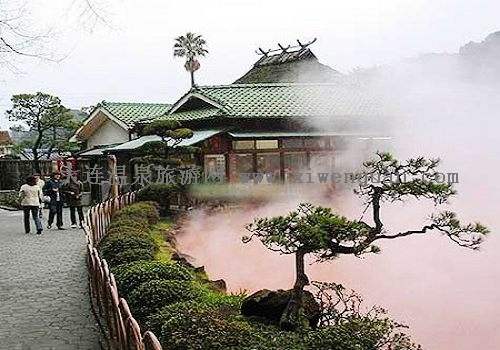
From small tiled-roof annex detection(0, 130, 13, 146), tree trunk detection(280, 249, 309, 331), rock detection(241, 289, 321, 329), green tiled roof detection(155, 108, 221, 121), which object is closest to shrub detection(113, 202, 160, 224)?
green tiled roof detection(155, 108, 221, 121)

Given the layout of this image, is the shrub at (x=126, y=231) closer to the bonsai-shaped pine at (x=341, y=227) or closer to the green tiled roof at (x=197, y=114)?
the bonsai-shaped pine at (x=341, y=227)

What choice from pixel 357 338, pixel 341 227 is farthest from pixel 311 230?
pixel 357 338

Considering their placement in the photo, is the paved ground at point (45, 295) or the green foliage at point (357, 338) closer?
the green foliage at point (357, 338)

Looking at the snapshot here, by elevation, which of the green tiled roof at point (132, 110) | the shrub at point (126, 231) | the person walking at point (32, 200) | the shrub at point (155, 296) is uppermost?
the green tiled roof at point (132, 110)

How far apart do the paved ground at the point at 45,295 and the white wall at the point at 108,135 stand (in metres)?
11.6

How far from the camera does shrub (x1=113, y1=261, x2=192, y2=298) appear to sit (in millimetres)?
6246

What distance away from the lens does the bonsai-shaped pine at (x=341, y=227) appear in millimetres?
5211

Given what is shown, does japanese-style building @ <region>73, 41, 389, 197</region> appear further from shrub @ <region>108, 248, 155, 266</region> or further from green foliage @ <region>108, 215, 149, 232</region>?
shrub @ <region>108, 248, 155, 266</region>

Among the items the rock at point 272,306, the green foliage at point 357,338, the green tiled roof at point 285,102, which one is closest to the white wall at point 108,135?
the green tiled roof at point 285,102

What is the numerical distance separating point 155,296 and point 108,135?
20.8 metres

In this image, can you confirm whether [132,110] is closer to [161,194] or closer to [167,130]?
[167,130]

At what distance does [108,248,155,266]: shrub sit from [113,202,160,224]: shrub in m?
4.46

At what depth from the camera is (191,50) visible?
39969mm

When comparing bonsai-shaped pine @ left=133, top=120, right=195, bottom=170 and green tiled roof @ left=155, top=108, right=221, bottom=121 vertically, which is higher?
green tiled roof @ left=155, top=108, right=221, bottom=121
